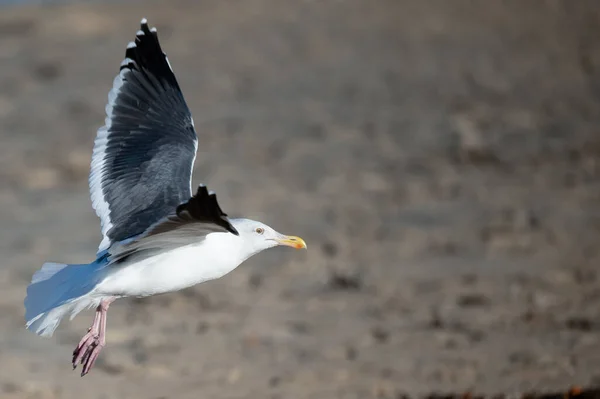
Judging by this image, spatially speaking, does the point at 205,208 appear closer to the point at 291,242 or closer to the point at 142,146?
the point at 291,242

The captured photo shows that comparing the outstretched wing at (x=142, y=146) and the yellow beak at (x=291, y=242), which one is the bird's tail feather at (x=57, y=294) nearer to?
the outstretched wing at (x=142, y=146)

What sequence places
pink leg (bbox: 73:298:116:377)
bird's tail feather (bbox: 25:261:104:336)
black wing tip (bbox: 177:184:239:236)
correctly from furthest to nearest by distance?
1. pink leg (bbox: 73:298:116:377)
2. bird's tail feather (bbox: 25:261:104:336)
3. black wing tip (bbox: 177:184:239:236)

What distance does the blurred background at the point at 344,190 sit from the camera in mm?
8438

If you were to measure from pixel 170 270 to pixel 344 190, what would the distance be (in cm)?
646

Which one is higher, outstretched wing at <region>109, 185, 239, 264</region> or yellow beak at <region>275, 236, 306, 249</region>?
outstretched wing at <region>109, 185, 239, 264</region>

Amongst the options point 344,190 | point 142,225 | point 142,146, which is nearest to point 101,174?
point 142,146

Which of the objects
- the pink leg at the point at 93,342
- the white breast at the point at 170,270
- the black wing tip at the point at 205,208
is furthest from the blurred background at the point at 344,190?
the black wing tip at the point at 205,208

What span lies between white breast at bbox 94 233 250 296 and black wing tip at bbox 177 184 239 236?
0.72m

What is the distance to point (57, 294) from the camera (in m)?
6.00

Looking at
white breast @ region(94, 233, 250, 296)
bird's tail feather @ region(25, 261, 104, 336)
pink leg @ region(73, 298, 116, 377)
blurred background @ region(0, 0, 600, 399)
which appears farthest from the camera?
blurred background @ region(0, 0, 600, 399)

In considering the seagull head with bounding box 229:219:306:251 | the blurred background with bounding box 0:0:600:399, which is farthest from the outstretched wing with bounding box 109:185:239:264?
the blurred background with bounding box 0:0:600:399

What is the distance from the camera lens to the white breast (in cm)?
597

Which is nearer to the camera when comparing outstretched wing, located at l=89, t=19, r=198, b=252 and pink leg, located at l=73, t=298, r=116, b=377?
pink leg, located at l=73, t=298, r=116, b=377

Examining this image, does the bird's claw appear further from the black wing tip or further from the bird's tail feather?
the black wing tip
